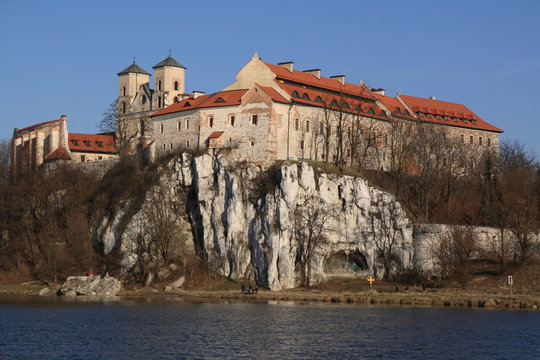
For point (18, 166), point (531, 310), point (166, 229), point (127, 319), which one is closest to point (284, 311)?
point (127, 319)

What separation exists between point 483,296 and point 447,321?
35.8 feet

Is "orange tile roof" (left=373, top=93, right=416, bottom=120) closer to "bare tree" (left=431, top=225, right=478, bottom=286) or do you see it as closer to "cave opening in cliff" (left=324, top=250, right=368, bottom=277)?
"cave opening in cliff" (left=324, top=250, right=368, bottom=277)

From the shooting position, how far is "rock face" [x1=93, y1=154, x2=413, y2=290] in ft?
261

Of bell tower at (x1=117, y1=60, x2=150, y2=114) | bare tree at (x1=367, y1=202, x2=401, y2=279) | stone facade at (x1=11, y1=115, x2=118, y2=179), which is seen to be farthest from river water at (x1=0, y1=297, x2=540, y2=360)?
bell tower at (x1=117, y1=60, x2=150, y2=114)

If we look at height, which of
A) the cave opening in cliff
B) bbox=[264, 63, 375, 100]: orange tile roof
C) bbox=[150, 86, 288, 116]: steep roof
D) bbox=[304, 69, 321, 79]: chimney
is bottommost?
the cave opening in cliff

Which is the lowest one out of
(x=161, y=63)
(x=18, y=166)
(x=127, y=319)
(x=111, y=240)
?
(x=127, y=319)

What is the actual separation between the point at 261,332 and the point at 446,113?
64119 mm

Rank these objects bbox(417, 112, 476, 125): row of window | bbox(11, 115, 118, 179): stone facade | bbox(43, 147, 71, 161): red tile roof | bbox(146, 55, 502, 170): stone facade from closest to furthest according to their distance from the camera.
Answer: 1. bbox(146, 55, 502, 170): stone facade
2. bbox(43, 147, 71, 161): red tile roof
3. bbox(11, 115, 118, 179): stone facade
4. bbox(417, 112, 476, 125): row of window

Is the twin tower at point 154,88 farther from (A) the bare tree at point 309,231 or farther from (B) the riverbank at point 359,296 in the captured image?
(B) the riverbank at point 359,296

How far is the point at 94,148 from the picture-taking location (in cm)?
10669

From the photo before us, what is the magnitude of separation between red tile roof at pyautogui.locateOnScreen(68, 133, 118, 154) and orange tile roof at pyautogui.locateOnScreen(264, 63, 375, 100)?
24.9 m

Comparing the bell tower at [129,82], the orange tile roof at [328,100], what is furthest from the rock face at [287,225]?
the bell tower at [129,82]

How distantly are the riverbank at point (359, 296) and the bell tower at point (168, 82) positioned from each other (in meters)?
33.2

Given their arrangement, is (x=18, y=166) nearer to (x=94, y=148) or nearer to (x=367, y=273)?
(x=94, y=148)
